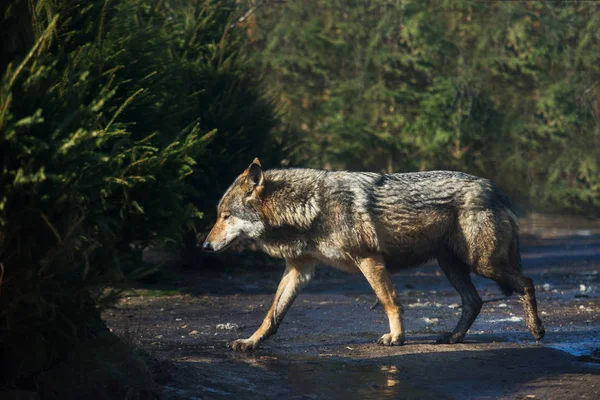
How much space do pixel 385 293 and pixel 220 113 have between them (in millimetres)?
6965

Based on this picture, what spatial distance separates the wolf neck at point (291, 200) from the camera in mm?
8922

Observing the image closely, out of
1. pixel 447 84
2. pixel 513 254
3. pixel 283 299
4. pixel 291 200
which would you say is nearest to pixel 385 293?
pixel 283 299

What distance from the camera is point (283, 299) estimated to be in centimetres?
884

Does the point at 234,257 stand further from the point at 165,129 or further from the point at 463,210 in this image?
the point at 463,210

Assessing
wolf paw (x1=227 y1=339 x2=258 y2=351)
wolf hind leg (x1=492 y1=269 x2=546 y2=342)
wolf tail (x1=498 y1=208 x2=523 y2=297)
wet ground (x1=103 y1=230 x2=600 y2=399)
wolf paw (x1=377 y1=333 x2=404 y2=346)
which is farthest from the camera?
wolf tail (x1=498 y1=208 x2=523 y2=297)

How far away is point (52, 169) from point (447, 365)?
4.24 meters

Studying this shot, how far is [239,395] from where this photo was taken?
→ 671cm

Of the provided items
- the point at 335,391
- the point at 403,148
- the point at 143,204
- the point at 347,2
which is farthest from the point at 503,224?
the point at 347,2

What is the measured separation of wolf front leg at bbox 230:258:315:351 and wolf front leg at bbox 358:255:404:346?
0.66 m

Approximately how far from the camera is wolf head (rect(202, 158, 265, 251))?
360 inches

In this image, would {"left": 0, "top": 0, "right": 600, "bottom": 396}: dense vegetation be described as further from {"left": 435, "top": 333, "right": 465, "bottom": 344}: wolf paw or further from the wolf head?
{"left": 435, "top": 333, "right": 465, "bottom": 344}: wolf paw

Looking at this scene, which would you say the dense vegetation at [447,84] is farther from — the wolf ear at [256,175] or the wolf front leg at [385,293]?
the wolf front leg at [385,293]

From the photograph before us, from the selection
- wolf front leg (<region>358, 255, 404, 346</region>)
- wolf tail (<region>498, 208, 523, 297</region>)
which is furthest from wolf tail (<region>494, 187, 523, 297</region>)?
wolf front leg (<region>358, 255, 404, 346</region>)

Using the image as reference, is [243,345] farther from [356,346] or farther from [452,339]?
[452,339]
